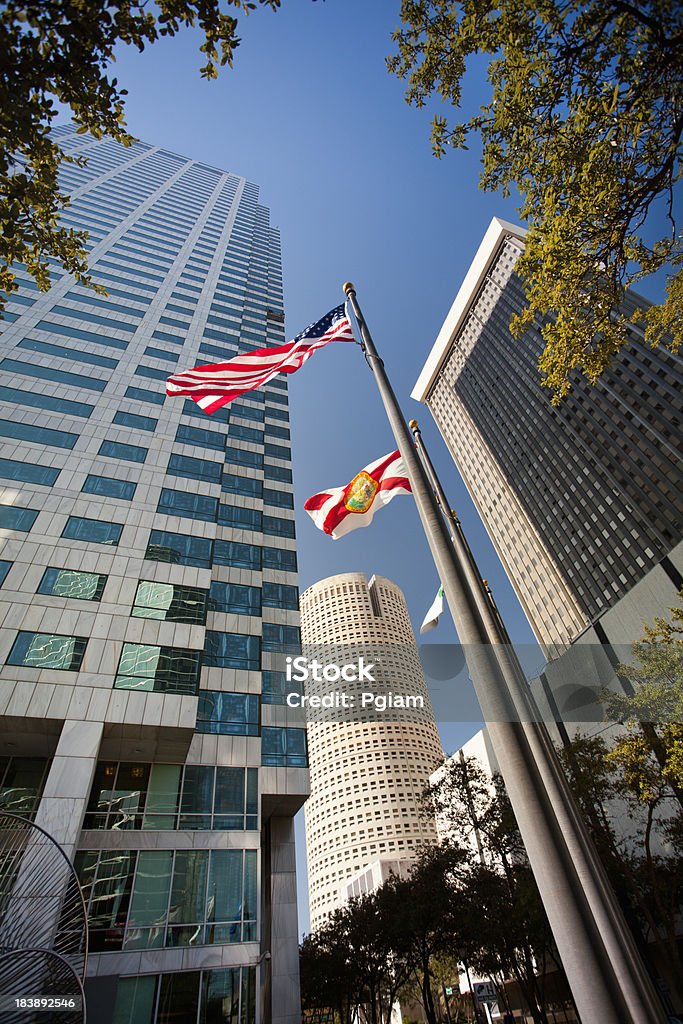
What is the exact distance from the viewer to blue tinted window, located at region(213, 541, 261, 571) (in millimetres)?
29812

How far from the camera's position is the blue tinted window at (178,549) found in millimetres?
25531

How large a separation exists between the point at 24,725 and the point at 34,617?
4280 mm

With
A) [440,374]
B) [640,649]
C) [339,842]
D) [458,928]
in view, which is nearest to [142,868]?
[458,928]

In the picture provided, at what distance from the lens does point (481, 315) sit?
360ft

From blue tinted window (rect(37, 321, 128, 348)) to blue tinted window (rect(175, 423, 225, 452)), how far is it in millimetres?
9603

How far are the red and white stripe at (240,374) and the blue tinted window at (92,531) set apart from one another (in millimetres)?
13409

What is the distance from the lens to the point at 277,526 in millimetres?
34344

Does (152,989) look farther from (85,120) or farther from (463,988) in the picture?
(463,988)

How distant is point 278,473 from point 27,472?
54.8 feet

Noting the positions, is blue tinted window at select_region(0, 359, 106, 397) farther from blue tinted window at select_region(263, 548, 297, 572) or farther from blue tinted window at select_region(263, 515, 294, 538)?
blue tinted window at select_region(263, 548, 297, 572)

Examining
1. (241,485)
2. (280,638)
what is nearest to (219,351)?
(241,485)

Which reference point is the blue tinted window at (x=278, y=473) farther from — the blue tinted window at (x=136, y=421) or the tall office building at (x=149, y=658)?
the blue tinted window at (x=136, y=421)

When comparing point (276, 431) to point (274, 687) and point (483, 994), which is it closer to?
point (274, 687)

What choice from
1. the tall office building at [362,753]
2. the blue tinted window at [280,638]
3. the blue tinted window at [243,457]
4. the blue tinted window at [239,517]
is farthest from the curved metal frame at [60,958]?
the tall office building at [362,753]
